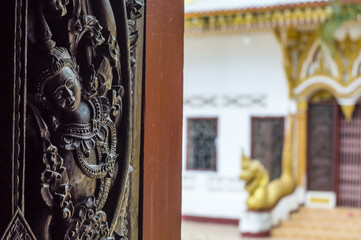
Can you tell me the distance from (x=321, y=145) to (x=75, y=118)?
11.2 metres

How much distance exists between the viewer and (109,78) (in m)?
0.99

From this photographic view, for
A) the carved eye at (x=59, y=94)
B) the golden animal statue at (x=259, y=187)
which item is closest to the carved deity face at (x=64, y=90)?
the carved eye at (x=59, y=94)

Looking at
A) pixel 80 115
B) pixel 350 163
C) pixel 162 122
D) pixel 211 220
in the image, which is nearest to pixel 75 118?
pixel 80 115

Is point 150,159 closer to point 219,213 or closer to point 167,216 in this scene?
point 167,216

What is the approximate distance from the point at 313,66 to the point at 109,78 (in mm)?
11100

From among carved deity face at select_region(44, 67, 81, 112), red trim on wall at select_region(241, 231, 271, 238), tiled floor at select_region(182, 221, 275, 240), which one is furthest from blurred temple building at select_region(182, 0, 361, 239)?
carved deity face at select_region(44, 67, 81, 112)

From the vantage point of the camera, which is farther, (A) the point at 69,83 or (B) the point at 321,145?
(B) the point at 321,145

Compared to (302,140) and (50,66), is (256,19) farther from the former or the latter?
(50,66)

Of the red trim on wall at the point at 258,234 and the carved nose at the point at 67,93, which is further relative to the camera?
the red trim on wall at the point at 258,234

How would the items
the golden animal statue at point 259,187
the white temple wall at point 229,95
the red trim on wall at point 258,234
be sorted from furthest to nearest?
1. the white temple wall at point 229,95
2. the golden animal statue at point 259,187
3. the red trim on wall at point 258,234

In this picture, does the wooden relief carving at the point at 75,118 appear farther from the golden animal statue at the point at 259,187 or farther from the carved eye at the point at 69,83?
the golden animal statue at the point at 259,187

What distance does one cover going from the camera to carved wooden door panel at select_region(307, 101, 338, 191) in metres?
11.5

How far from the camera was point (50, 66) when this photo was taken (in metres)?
0.82

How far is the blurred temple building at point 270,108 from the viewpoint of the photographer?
1133cm
